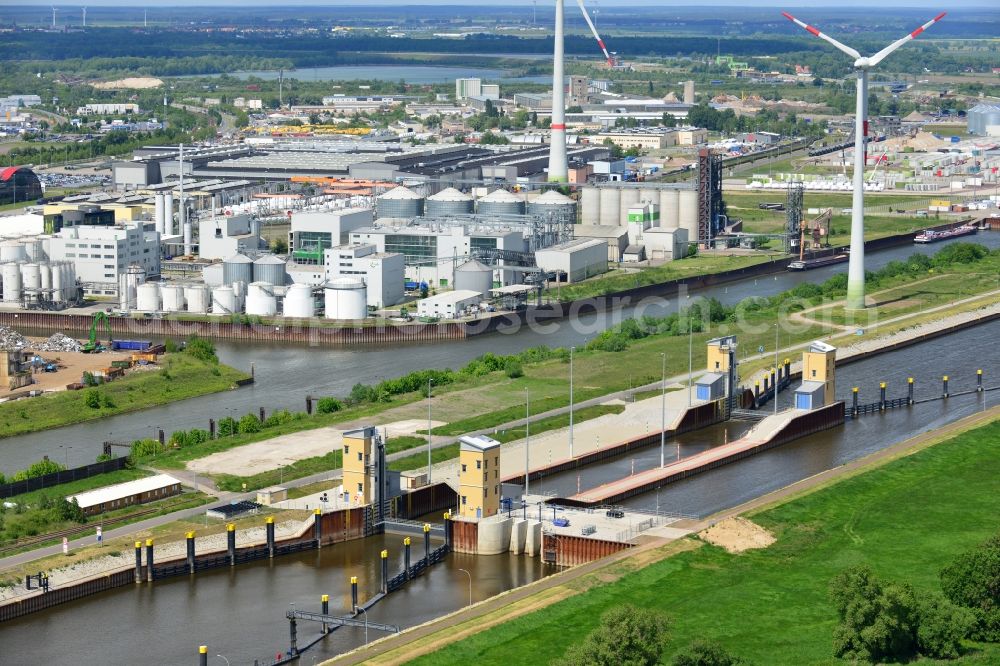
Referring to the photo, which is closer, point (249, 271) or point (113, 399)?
point (113, 399)

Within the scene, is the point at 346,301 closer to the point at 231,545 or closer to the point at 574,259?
the point at 574,259

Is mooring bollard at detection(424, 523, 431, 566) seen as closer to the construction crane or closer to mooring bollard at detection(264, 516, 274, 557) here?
mooring bollard at detection(264, 516, 274, 557)

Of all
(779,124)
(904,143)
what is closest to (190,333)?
(904,143)

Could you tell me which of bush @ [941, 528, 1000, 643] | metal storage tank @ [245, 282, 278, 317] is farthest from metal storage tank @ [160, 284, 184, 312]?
bush @ [941, 528, 1000, 643]

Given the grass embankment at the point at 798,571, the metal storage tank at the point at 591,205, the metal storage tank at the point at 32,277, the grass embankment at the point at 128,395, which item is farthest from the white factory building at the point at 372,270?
the grass embankment at the point at 798,571

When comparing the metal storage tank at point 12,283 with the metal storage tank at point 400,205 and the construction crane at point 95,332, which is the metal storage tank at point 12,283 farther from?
the metal storage tank at point 400,205

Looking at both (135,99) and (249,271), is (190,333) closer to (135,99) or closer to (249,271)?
(249,271)
